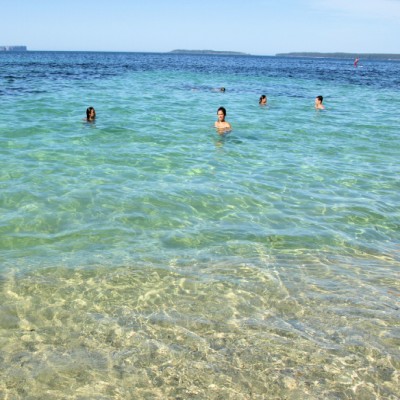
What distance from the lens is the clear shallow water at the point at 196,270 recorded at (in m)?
4.10

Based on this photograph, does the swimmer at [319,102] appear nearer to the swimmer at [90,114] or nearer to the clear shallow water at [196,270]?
the clear shallow water at [196,270]

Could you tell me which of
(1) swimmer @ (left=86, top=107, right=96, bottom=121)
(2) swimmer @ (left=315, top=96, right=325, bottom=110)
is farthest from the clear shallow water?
(2) swimmer @ (left=315, top=96, right=325, bottom=110)

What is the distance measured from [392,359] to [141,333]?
2.73 metres

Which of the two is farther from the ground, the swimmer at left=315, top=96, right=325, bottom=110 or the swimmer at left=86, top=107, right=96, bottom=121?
the swimmer at left=315, top=96, right=325, bottom=110

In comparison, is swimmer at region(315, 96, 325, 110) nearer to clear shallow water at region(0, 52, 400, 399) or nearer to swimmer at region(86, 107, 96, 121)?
clear shallow water at region(0, 52, 400, 399)

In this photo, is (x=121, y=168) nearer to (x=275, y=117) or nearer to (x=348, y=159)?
(x=348, y=159)

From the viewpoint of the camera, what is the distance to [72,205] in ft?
26.6

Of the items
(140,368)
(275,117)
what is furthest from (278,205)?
(275,117)

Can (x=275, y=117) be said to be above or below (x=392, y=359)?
above

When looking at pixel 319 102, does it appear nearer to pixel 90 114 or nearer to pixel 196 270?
pixel 90 114

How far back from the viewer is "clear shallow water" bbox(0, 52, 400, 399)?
13.4 feet

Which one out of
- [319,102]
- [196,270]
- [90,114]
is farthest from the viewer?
[319,102]

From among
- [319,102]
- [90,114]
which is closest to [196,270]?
[90,114]

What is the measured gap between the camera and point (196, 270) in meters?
6.03
